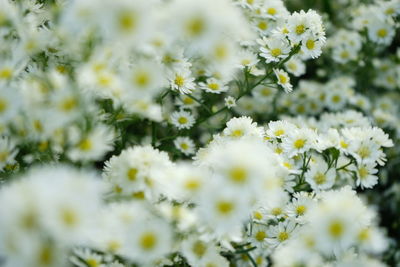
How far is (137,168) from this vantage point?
156 centimetres

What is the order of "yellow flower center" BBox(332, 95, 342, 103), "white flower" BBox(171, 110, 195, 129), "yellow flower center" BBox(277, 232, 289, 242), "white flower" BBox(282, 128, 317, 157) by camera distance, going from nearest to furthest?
"yellow flower center" BBox(277, 232, 289, 242), "white flower" BBox(282, 128, 317, 157), "white flower" BBox(171, 110, 195, 129), "yellow flower center" BBox(332, 95, 342, 103)

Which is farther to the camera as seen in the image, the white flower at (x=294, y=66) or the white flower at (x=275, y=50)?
the white flower at (x=294, y=66)

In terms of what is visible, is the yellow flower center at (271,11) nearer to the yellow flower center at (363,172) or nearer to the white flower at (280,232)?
the yellow flower center at (363,172)

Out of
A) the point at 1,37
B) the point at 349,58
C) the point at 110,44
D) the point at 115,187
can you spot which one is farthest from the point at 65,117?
the point at 349,58

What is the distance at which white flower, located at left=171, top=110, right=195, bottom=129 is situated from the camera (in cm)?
239

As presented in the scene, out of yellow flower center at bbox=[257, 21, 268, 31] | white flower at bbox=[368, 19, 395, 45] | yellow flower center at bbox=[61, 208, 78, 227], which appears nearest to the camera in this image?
yellow flower center at bbox=[61, 208, 78, 227]

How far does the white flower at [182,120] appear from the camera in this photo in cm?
239

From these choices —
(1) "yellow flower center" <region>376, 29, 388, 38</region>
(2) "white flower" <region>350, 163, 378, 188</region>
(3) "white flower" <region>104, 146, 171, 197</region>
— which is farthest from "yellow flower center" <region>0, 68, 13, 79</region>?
(1) "yellow flower center" <region>376, 29, 388, 38</region>

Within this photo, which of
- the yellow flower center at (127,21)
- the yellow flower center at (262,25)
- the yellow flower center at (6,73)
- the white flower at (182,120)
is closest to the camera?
the yellow flower center at (127,21)

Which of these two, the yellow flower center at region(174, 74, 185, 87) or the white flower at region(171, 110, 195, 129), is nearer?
the yellow flower center at region(174, 74, 185, 87)

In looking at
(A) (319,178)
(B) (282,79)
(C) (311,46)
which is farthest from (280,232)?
(C) (311,46)

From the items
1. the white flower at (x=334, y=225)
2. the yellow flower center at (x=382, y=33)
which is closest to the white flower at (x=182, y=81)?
the white flower at (x=334, y=225)

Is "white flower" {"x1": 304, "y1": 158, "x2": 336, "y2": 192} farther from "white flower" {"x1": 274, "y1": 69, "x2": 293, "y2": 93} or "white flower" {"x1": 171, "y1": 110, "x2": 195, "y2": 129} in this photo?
"white flower" {"x1": 171, "y1": 110, "x2": 195, "y2": 129}

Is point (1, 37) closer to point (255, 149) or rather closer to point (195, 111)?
point (255, 149)
